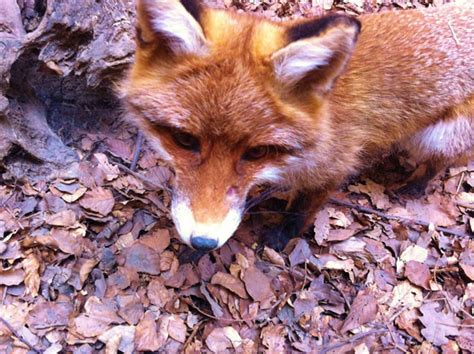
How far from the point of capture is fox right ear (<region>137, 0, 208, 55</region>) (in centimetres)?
229

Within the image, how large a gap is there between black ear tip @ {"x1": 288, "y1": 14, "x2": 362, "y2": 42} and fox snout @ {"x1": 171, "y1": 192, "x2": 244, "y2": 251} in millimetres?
997

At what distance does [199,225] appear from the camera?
8.18ft

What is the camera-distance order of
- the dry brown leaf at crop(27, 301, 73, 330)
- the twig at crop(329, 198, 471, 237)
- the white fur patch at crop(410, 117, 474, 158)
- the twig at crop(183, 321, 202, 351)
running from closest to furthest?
the dry brown leaf at crop(27, 301, 73, 330)
the twig at crop(183, 321, 202, 351)
the white fur patch at crop(410, 117, 474, 158)
the twig at crop(329, 198, 471, 237)

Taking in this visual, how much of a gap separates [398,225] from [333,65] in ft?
7.67

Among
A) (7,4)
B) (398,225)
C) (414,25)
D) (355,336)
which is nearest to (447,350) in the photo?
(355,336)

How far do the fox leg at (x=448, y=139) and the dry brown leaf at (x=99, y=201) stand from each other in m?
2.67

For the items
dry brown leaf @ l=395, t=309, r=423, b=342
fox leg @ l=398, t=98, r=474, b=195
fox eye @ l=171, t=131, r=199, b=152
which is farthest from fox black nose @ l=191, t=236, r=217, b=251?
fox leg @ l=398, t=98, r=474, b=195

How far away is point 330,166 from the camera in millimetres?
3305

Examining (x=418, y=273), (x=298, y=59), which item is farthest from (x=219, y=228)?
(x=418, y=273)

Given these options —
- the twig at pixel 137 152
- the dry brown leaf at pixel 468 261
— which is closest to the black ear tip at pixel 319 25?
the twig at pixel 137 152

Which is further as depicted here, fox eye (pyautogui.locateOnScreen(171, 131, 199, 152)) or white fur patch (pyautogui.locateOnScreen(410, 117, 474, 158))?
white fur patch (pyautogui.locateOnScreen(410, 117, 474, 158))

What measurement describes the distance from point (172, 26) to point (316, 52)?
0.74 m

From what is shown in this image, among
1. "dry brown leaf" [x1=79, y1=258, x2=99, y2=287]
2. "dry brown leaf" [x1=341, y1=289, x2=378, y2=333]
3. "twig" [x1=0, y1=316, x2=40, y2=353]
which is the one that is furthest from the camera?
"dry brown leaf" [x1=341, y1=289, x2=378, y2=333]

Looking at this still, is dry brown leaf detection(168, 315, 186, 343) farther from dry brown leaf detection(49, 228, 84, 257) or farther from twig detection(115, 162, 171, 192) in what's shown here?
twig detection(115, 162, 171, 192)
